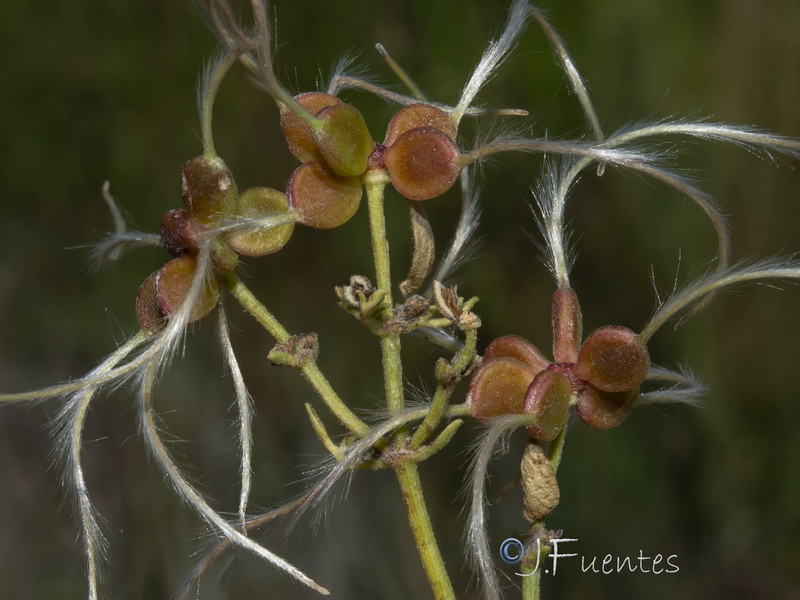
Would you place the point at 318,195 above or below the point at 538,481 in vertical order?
above

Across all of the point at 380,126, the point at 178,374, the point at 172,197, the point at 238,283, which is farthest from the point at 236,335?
the point at 238,283

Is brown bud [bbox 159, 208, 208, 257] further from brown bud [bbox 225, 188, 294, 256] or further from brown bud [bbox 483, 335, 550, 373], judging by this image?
brown bud [bbox 483, 335, 550, 373]

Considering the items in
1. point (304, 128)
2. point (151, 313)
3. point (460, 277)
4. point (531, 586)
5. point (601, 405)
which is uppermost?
point (304, 128)

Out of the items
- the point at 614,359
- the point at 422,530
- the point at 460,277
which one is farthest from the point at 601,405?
the point at 460,277

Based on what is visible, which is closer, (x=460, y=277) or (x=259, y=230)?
(x=259, y=230)

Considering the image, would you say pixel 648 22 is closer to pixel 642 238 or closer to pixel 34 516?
pixel 642 238

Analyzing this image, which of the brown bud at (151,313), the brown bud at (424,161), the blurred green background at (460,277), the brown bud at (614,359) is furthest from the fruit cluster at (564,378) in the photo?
the blurred green background at (460,277)

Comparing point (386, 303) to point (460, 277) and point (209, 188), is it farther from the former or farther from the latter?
point (460, 277)
